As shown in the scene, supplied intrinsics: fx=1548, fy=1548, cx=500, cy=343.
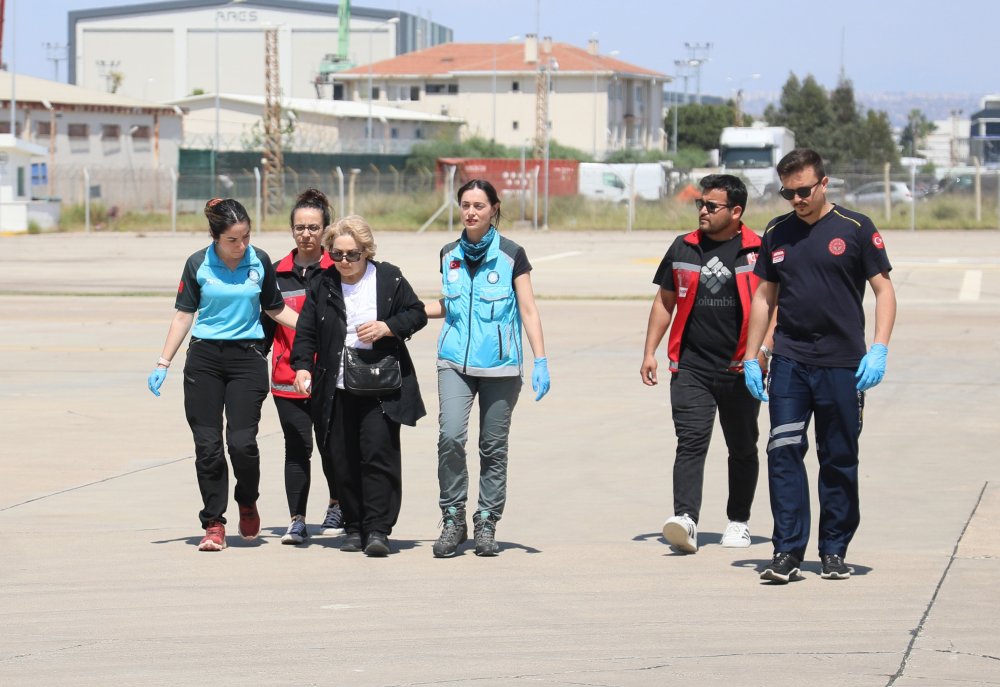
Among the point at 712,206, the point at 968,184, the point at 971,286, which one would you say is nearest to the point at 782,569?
the point at 712,206

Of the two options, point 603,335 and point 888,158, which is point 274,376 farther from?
point 888,158

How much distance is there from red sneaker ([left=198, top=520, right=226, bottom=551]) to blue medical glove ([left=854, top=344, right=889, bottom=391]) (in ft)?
10.6

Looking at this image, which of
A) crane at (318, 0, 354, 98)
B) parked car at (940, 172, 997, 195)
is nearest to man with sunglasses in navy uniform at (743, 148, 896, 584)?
parked car at (940, 172, 997, 195)

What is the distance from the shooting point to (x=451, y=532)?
25.0ft

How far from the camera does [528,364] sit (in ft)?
52.7

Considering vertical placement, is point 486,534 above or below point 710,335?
below

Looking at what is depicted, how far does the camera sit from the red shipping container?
56.2 meters

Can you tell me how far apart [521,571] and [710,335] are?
1.56 metres

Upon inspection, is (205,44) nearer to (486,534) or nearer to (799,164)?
(486,534)

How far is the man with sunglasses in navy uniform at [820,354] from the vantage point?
7.00 metres

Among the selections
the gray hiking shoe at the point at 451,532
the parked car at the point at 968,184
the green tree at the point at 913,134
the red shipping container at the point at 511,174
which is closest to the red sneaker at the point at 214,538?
the gray hiking shoe at the point at 451,532

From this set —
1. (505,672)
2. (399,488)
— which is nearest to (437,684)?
(505,672)

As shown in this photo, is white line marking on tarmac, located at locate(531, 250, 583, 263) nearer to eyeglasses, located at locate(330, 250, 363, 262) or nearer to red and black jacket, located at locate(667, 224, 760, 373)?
red and black jacket, located at locate(667, 224, 760, 373)

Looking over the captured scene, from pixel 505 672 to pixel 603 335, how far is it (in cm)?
1354
